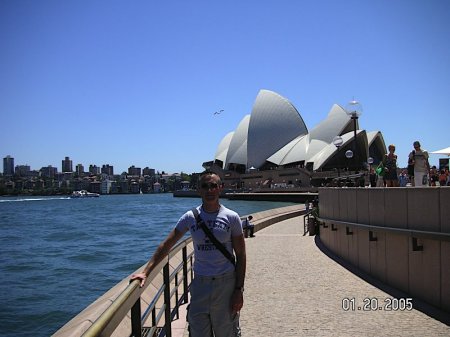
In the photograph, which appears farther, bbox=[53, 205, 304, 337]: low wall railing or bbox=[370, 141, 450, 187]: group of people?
bbox=[370, 141, 450, 187]: group of people

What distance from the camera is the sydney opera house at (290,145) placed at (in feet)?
218

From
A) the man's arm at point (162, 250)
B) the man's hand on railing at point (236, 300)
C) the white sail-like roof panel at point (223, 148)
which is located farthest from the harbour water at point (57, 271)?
the white sail-like roof panel at point (223, 148)

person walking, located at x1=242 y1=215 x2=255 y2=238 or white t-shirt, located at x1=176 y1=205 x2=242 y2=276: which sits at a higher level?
white t-shirt, located at x1=176 y1=205 x2=242 y2=276

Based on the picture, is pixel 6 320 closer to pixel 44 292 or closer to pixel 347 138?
pixel 44 292

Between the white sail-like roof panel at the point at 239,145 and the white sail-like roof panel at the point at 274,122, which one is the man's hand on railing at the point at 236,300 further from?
the white sail-like roof panel at the point at 239,145

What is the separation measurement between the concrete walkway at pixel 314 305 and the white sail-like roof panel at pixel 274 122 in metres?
69.6

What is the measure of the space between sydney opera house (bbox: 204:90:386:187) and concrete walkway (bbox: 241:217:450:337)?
5452cm

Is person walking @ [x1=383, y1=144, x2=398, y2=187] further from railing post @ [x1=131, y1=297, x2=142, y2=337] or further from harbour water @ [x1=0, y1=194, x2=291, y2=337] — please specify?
railing post @ [x1=131, y1=297, x2=142, y2=337]

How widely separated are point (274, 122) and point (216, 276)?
251 ft

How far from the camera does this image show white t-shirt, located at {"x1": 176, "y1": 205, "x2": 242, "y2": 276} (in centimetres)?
307

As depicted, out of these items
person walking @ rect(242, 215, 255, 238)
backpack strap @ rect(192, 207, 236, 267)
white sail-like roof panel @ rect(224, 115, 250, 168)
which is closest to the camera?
backpack strap @ rect(192, 207, 236, 267)

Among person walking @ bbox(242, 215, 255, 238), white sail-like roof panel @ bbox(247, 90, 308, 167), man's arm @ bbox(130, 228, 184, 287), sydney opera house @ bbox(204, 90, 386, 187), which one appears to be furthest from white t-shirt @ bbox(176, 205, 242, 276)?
white sail-like roof panel @ bbox(247, 90, 308, 167)

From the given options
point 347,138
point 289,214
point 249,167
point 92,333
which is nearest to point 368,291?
point 92,333

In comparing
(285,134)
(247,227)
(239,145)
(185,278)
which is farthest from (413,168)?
(239,145)
